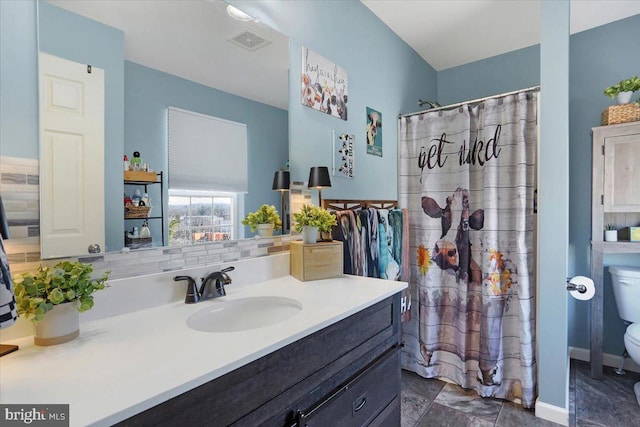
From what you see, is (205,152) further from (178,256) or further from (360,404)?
(360,404)

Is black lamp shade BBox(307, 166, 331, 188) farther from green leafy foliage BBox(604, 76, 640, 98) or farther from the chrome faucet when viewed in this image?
green leafy foliage BBox(604, 76, 640, 98)

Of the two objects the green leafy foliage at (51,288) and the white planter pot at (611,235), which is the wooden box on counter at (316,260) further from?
the white planter pot at (611,235)

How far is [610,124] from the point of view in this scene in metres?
2.25

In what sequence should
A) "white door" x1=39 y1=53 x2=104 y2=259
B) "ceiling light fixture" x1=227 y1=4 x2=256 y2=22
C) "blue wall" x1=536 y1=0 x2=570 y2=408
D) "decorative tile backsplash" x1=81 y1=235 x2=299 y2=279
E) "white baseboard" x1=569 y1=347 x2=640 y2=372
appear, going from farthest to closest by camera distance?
"white baseboard" x1=569 y1=347 x2=640 y2=372, "blue wall" x1=536 y1=0 x2=570 y2=408, "ceiling light fixture" x1=227 y1=4 x2=256 y2=22, "decorative tile backsplash" x1=81 y1=235 x2=299 y2=279, "white door" x1=39 y1=53 x2=104 y2=259

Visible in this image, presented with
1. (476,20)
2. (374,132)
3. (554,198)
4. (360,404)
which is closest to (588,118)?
(476,20)

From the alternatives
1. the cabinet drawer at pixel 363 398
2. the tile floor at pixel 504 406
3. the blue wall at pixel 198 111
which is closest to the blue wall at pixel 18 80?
the blue wall at pixel 198 111

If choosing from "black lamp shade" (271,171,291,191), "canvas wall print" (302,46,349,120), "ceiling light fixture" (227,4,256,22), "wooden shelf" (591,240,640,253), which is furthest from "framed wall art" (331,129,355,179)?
"wooden shelf" (591,240,640,253)

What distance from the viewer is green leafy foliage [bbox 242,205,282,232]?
1491mm

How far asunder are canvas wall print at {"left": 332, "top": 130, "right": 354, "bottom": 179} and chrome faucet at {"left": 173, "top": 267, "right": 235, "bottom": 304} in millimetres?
954

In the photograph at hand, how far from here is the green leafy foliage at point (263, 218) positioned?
1.49 m

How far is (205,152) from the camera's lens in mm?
1331

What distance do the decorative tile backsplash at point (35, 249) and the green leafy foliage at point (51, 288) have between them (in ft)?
0.23

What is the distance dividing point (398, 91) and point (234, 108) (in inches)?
63.0

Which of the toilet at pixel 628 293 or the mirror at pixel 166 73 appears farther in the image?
the toilet at pixel 628 293
